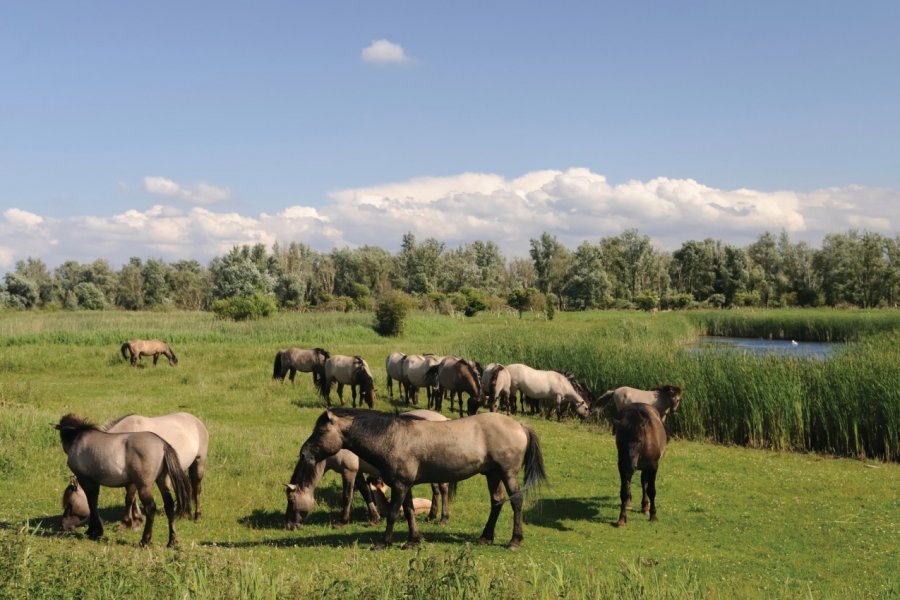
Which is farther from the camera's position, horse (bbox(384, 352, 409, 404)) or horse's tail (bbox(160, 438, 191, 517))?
horse (bbox(384, 352, 409, 404))

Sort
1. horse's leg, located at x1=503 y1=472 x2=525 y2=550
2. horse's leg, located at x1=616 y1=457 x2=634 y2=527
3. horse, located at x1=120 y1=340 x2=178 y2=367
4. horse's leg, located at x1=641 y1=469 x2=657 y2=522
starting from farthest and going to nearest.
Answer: horse, located at x1=120 y1=340 x2=178 y2=367
horse's leg, located at x1=641 y1=469 x2=657 y2=522
horse's leg, located at x1=616 y1=457 x2=634 y2=527
horse's leg, located at x1=503 y1=472 x2=525 y2=550

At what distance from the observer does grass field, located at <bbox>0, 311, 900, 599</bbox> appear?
6.42m

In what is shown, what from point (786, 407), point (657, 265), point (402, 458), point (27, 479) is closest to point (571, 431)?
point (786, 407)

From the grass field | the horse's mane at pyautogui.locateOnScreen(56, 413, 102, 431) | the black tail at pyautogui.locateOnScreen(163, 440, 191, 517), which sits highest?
the horse's mane at pyautogui.locateOnScreen(56, 413, 102, 431)

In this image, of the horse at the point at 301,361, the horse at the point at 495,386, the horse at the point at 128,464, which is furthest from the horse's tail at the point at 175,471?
the horse at the point at 301,361

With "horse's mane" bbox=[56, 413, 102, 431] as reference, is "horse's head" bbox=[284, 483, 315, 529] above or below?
below

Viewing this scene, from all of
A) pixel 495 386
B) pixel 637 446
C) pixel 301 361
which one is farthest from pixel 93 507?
pixel 301 361

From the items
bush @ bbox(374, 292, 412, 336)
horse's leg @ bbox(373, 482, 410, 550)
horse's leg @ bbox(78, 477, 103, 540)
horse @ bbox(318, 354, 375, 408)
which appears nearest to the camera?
horse's leg @ bbox(78, 477, 103, 540)

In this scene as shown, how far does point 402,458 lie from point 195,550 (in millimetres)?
2809

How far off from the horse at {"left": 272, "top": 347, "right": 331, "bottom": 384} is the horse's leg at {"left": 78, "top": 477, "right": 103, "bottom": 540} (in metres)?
16.1

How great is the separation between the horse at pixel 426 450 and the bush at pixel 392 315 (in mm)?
36425

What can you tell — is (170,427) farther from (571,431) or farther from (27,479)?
(571,431)

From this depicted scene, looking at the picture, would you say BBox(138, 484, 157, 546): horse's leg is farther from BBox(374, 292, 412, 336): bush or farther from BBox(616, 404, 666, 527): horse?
BBox(374, 292, 412, 336): bush

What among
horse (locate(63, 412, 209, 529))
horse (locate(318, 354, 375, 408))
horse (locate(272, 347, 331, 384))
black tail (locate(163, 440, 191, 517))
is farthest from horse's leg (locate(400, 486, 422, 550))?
horse (locate(272, 347, 331, 384))
